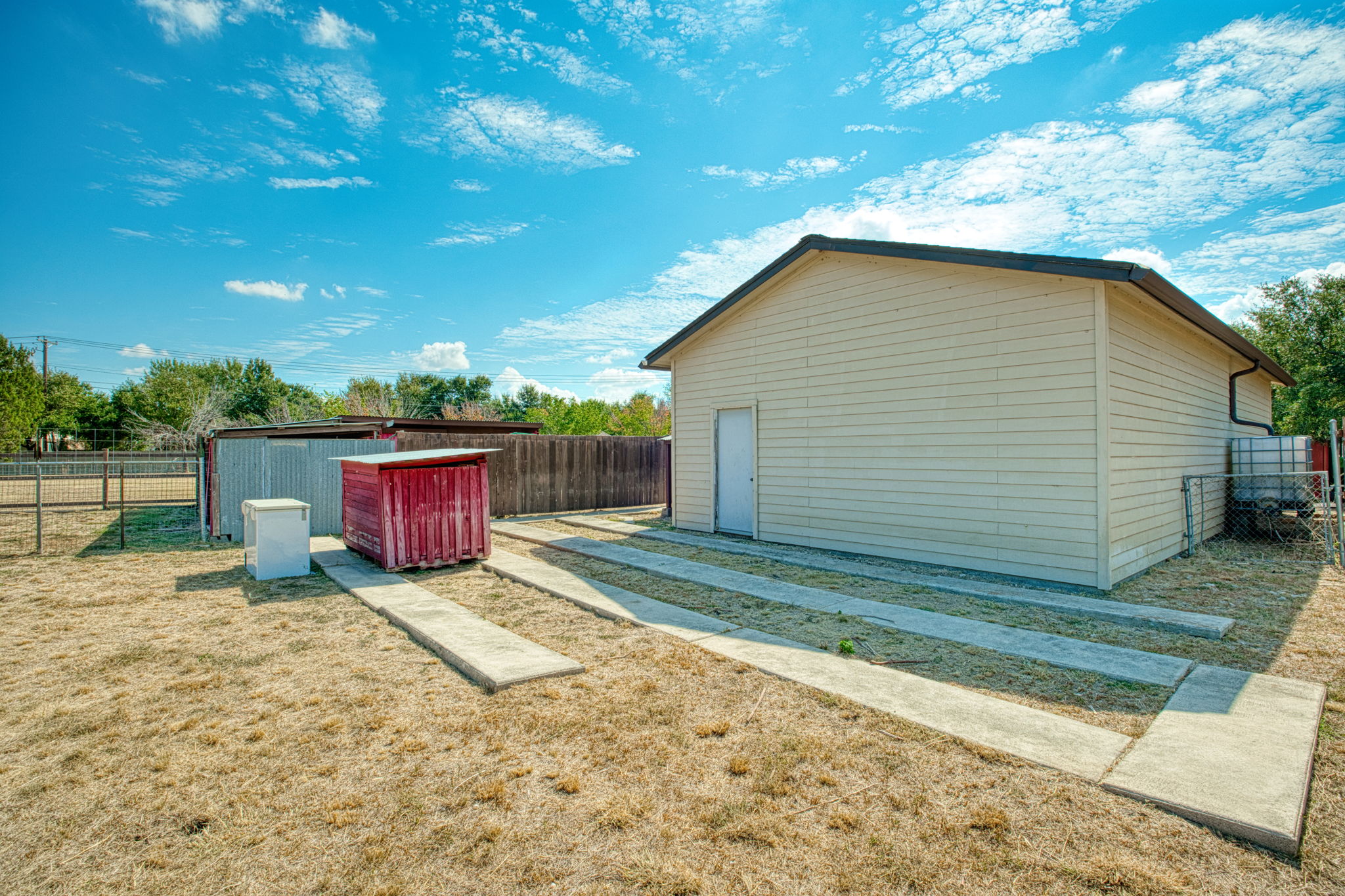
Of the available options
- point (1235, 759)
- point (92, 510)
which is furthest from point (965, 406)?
point (92, 510)

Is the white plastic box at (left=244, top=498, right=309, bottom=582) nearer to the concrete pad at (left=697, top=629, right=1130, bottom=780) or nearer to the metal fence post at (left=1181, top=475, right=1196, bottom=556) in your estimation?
the concrete pad at (left=697, top=629, right=1130, bottom=780)

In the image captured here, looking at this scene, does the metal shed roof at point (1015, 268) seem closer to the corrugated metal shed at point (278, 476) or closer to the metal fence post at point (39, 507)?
the corrugated metal shed at point (278, 476)

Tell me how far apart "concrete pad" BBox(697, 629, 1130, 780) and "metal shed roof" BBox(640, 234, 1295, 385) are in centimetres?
459

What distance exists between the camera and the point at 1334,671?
13.4 ft

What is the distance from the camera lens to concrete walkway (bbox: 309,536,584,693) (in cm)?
408

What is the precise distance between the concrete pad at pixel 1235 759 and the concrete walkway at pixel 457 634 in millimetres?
3185

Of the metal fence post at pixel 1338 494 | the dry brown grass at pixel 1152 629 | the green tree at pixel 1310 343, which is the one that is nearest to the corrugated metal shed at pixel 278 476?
the dry brown grass at pixel 1152 629

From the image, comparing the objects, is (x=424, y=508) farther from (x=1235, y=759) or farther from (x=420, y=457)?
(x=1235, y=759)

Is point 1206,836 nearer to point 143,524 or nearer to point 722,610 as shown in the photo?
point 722,610

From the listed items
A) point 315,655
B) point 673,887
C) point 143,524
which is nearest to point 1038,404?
point 673,887

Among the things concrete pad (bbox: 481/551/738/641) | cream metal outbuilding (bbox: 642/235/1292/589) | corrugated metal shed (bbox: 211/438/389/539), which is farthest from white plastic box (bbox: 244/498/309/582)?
cream metal outbuilding (bbox: 642/235/1292/589)

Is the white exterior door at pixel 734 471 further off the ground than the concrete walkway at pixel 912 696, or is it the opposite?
the white exterior door at pixel 734 471

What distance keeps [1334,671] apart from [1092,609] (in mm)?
1572

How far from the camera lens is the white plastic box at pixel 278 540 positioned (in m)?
7.24
